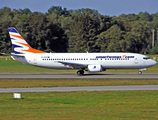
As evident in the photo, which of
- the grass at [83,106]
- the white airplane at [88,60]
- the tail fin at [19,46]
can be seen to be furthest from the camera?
the tail fin at [19,46]

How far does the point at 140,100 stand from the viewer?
21.8m

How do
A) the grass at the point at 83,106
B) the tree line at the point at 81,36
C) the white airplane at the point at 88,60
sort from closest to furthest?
the grass at the point at 83,106, the white airplane at the point at 88,60, the tree line at the point at 81,36

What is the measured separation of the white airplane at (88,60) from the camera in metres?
45.7

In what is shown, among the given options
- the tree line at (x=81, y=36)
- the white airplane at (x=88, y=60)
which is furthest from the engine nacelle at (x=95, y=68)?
the tree line at (x=81, y=36)

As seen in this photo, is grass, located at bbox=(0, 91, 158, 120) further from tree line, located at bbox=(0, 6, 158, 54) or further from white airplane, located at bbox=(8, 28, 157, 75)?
tree line, located at bbox=(0, 6, 158, 54)

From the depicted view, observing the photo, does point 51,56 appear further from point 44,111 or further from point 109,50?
point 109,50

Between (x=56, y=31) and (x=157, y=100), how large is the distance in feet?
319

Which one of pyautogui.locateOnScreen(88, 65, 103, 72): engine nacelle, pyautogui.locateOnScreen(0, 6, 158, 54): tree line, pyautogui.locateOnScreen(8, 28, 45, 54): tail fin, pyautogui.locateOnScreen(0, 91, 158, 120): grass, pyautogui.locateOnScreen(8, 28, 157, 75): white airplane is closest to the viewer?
pyautogui.locateOnScreen(0, 91, 158, 120): grass

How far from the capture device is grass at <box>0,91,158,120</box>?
16.2 metres

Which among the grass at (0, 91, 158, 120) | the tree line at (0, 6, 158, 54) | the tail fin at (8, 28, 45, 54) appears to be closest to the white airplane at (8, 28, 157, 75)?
the tail fin at (8, 28, 45, 54)

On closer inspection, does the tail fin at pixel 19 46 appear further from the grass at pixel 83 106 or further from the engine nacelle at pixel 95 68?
the grass at pixel 83 106

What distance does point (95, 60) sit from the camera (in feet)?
151

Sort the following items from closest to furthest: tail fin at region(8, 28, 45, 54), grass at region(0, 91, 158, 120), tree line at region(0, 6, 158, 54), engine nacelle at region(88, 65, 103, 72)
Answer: grass at region(0, 91, 158, 120), engine nacelle at region(88, 65, 103, 72), tail fin at region(8, 28, 45, 54), tree line at region(0, 6, 158, 54)

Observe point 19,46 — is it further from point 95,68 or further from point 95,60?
point 95,68
